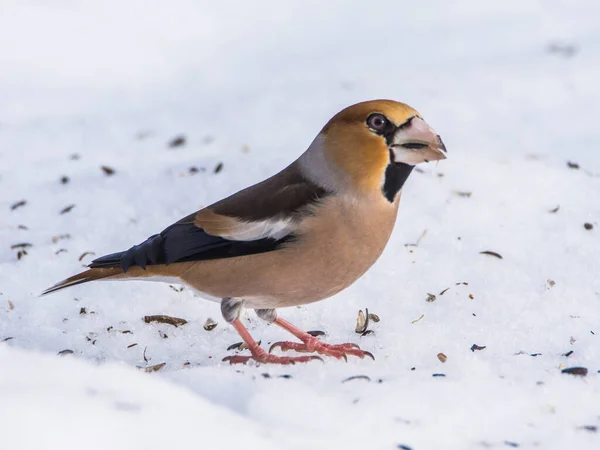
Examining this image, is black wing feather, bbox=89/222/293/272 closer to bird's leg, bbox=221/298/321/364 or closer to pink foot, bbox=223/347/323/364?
bird's leg, bbox=221/298/321/364

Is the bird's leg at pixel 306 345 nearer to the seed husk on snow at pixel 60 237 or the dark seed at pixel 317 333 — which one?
the dark seed at pixel 317 333

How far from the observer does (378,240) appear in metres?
4.52

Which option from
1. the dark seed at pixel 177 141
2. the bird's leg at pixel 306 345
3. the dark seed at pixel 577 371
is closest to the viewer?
the dark seed at pixel 577 371

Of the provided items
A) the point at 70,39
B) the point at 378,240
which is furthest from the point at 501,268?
the point at 70,39

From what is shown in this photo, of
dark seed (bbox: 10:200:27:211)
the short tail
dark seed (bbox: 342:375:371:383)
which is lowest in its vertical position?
dark seed (bbox: 342:375:371:383)

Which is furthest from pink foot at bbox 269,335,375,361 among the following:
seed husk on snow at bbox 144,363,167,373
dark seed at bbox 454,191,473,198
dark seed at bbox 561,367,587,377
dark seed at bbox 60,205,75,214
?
dark seed at bbox 60,205,75,214

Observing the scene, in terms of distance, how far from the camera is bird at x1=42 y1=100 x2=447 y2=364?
4.46 meters

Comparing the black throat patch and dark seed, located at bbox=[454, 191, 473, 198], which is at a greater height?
the black throat patch

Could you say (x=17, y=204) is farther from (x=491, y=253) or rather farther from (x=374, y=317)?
(x=491, y=253)

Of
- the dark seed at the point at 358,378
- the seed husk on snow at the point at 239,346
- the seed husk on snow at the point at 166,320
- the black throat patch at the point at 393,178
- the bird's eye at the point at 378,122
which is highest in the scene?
the bird's eye at the point at 378,122

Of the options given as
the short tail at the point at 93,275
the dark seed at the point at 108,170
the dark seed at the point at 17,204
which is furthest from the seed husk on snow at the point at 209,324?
the dark seed at the point at 108,170

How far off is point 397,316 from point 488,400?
4.20 ft

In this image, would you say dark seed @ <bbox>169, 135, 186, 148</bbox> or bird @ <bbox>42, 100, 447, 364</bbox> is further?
dark seed @ <bbox>169, 135, 186, 148</bbox>

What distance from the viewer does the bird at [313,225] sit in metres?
4.46
